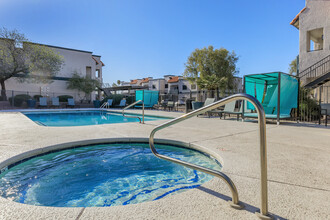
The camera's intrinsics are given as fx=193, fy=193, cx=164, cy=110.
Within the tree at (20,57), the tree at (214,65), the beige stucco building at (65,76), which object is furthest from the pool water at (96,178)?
the beige stucco building at (65,76)

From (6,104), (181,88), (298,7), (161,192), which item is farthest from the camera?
(181,88)

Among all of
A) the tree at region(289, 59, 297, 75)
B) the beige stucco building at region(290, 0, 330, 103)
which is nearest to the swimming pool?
the beige stucco building at region(290, 0, 330, 103)

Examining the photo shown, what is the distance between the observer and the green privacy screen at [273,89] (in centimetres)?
729

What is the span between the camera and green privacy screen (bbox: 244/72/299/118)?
7285 millimetres

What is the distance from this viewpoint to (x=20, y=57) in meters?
18.2

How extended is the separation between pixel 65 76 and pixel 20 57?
24.3 feet

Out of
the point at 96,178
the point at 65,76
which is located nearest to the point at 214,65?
the point at 65,76

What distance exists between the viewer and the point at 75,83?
24516 millimetres

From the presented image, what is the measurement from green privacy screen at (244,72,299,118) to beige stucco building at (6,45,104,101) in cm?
2166

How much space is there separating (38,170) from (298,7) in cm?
1811

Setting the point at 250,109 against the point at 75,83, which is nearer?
the point at 250,109

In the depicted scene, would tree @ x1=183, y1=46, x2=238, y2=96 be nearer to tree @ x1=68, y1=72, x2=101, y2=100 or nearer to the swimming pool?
tree @ x1=68, y1=72, x2=101, y2=100

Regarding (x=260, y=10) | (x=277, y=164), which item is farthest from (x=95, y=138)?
(x=260, y=10)

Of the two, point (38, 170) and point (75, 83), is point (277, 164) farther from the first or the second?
point (75, 83)
